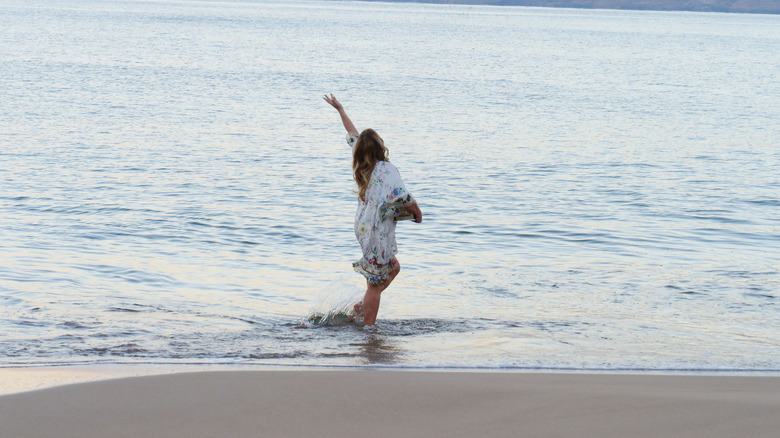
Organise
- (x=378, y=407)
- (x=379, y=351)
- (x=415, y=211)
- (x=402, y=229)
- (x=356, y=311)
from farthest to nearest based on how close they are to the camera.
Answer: (x=402, y=229) → (x=356, y=311) → (x=415, y=211) → (x=379, y=351) → (x=378, y=407)

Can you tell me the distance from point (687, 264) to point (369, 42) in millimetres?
75458

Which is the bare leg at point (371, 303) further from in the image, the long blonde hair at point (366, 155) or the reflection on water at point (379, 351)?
the long blonde hair at point (366, 155)

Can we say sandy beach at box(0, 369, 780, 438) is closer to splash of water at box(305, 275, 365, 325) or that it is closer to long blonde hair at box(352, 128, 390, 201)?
long blonde hair at box(352, 128, 390, 201)

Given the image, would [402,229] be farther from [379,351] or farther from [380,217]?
[379,351]

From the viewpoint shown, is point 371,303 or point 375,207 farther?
point 371,303

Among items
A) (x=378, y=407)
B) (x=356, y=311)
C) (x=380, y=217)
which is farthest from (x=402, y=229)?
(x=378, y=407)

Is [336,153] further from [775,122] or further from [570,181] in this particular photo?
[775,122]

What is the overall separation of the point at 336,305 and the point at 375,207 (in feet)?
4.16

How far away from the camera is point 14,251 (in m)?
10.5

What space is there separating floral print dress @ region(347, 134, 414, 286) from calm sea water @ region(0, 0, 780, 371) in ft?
1.79

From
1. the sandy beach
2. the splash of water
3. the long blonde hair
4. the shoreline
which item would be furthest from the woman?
the sandy beach

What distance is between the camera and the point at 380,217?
23.1 feet

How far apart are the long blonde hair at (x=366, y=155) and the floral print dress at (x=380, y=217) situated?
0.05 metres

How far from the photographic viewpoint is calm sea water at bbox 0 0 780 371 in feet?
22.5
